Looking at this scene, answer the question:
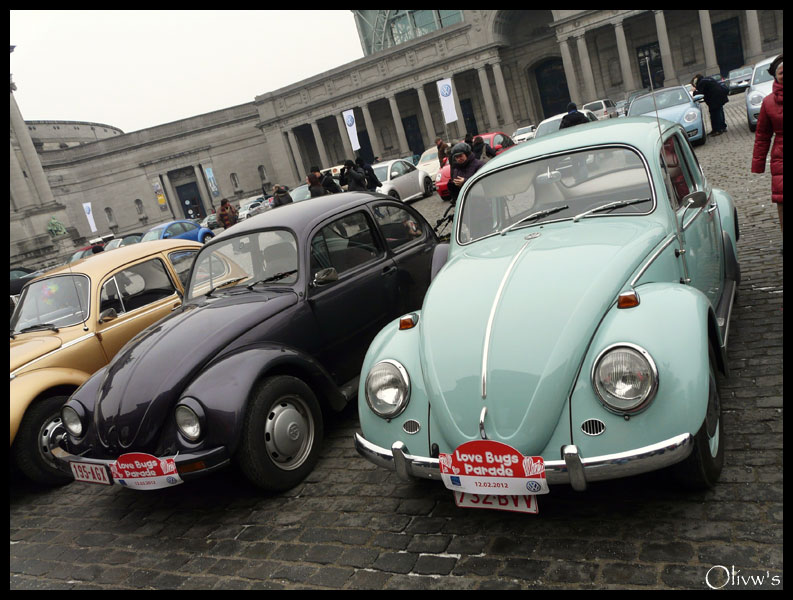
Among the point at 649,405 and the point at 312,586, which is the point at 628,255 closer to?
the point at 649,405

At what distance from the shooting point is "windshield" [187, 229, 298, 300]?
5.20 m

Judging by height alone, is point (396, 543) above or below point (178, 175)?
below

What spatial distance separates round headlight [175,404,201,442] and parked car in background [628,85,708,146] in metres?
13.2

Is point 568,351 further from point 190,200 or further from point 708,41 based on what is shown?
point 190,200

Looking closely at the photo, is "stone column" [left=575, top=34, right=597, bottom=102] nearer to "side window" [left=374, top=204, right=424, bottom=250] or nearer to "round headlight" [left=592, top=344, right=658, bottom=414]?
"side window" [left=374, top=204, right=424, bottom=250]

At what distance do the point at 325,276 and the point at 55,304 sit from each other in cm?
308

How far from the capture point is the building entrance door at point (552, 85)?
57.2 metres

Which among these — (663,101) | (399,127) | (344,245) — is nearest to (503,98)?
Answer: (399,127)

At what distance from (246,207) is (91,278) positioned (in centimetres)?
3643

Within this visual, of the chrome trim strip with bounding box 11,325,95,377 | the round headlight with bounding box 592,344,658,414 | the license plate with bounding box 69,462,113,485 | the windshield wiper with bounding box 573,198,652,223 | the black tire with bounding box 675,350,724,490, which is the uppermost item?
the windshield wiper with bounding box 573,198,652,223

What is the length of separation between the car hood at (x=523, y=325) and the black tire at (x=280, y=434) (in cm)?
122

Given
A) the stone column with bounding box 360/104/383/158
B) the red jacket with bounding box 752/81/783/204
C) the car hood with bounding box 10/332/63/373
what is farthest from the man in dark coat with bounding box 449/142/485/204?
the stone column with bounding box 360/104/383/158
